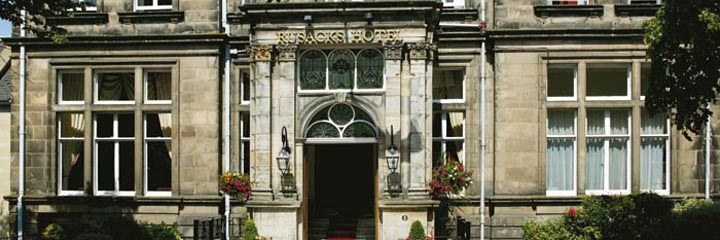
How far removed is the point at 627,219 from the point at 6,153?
15675 millimetres

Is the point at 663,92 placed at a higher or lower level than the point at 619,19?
lower

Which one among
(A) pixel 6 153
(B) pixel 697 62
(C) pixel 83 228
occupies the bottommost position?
(C) pixel 83 228

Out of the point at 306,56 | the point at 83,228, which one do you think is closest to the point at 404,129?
the point at 306,56

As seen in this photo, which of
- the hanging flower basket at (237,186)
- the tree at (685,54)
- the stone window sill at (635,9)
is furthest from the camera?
the stone window sill at (635,9)

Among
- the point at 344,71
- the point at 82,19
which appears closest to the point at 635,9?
the point at 344,71

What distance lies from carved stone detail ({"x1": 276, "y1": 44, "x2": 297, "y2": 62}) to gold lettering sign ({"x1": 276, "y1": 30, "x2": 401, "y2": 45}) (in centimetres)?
9

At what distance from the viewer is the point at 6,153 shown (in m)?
23.0

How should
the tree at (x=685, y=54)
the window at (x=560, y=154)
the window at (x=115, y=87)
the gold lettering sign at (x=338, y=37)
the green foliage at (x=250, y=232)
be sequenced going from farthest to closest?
1. the window at (x=115, y=87)
2. the window at (x=560, y=154)
3. the gold lettering sign at (x=338, y=37)
4. the green foliage at (x=250, y=232)
5. the tree at (x=685, y=54)

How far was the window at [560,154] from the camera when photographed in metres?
21.8

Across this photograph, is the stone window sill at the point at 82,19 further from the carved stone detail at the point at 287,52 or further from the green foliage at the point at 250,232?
the green foliage at the point at 250,232

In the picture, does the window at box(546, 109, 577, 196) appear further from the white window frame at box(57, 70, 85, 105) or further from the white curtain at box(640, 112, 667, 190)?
the white window frame at box(57, 70, 85, 105)

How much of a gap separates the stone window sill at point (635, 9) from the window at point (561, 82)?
178 cm

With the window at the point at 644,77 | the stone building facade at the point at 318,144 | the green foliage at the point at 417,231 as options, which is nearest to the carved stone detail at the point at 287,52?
the stone building facade at the point at 318,144

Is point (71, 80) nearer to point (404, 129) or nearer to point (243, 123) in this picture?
point (243, 123)
